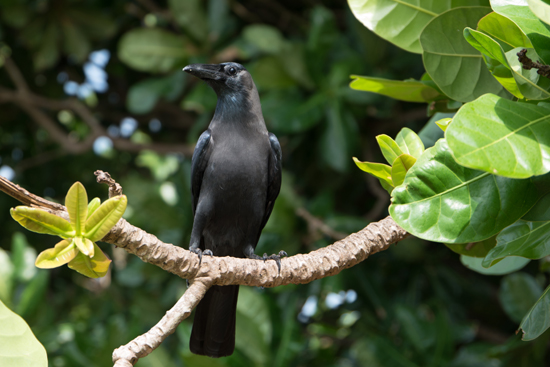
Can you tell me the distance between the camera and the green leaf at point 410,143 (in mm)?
1489

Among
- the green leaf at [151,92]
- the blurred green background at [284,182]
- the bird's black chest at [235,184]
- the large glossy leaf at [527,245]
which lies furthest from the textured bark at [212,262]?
the green leaf at [151,92]

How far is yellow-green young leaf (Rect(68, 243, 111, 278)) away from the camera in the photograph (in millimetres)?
1234

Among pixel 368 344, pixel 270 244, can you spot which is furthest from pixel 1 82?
pixel 368 344

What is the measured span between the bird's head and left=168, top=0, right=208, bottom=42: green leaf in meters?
1.28

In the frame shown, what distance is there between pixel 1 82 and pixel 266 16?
251cm

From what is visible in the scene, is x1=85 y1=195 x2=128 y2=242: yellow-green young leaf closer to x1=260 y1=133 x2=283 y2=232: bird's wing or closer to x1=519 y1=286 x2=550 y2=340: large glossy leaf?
x1=519 y1=286 x2=550 y2=340: large glossy leaf

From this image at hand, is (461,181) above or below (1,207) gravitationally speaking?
above

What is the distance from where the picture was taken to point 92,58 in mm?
4602

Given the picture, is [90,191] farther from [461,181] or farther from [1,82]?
[461,181]

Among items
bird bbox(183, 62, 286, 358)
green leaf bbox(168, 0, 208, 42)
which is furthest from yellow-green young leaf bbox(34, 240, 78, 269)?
green leaf bbox(168, 0, 208, 42)

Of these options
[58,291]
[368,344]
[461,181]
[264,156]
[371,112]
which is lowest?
[58,291]

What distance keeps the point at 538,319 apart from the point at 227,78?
1869 mm

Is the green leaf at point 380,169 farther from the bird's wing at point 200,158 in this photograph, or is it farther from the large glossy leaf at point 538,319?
the bird's wing at point 200,158

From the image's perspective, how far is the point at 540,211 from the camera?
131 cm
